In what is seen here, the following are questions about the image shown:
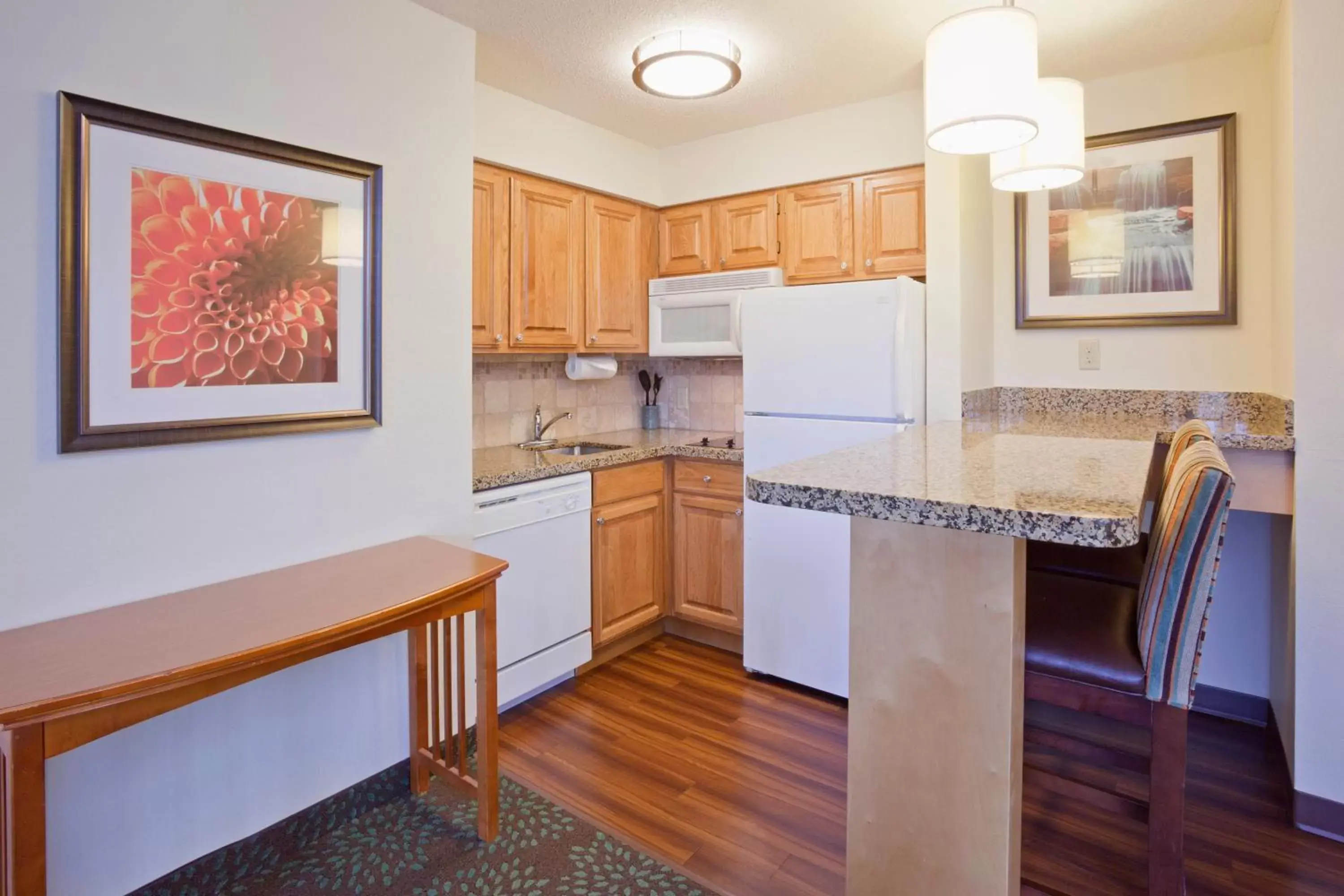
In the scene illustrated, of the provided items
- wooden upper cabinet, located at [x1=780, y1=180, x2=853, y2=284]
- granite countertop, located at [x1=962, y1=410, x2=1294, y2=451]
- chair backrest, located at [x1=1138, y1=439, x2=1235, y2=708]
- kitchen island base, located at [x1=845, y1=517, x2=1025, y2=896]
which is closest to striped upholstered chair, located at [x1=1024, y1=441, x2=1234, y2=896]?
chair backrest, located at [x1=1138, y1=439, x2=1235, y2=708]

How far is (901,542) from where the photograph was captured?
113 cm

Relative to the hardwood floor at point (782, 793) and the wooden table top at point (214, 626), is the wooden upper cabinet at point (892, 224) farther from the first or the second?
the wooden table top at point (214, 626)

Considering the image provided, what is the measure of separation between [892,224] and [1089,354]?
899 millimetres

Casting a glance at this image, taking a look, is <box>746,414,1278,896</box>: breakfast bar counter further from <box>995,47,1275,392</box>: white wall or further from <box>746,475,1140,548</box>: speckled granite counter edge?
<box>995,47,1275,392</box>: white wall

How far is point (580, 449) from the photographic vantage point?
10.9ft

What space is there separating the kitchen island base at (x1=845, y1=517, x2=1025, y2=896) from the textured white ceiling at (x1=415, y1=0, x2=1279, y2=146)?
1741 millimetres

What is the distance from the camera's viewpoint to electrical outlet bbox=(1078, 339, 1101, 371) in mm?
2801

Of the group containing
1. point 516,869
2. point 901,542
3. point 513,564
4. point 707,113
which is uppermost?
point 707,113

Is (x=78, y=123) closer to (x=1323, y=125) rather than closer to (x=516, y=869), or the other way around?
(x=516, y=869)

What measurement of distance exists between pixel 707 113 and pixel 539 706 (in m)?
2.42

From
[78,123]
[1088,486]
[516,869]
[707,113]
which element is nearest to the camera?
[1088,486]

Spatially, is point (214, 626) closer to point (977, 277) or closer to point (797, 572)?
point (797, 572)

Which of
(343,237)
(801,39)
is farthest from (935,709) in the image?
(801,39)

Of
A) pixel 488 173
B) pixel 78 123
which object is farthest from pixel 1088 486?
pixel 488 173
